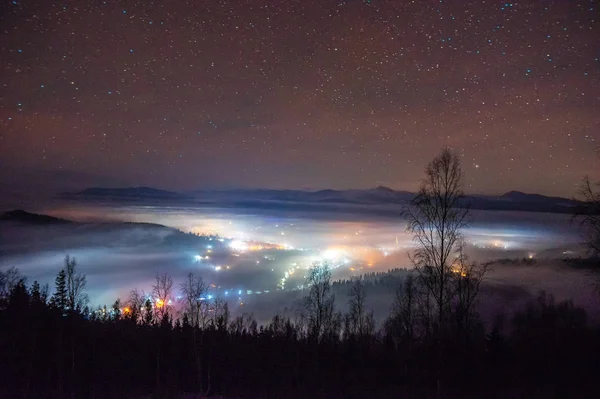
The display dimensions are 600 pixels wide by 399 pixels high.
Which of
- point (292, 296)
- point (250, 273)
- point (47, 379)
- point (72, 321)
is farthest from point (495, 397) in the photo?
point (250, 273)

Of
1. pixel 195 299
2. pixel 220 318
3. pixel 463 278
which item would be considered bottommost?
pixel 220 318

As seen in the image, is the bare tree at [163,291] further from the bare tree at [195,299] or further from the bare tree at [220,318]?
the bare tree at [220,318]

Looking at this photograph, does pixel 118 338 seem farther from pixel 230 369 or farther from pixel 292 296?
pixel 292 296

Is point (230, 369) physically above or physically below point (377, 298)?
above

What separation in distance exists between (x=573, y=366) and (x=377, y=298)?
9220cm

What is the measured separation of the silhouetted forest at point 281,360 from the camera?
19.7 m

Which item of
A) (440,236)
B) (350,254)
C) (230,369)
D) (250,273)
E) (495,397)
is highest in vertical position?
(440,236)

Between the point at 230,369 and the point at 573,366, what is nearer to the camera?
the point at 573,366

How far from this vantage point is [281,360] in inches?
1244

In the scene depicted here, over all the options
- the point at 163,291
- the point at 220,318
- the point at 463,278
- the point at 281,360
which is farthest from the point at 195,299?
the point at 163,291

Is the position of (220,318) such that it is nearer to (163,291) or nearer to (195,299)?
(163,291)

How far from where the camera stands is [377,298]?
112m

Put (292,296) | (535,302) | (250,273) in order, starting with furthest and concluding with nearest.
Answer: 1. (250,273)
2. (292,296)
3. (535,302)

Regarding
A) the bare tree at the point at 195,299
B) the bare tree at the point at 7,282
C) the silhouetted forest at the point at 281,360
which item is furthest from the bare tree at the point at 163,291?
the bare tree at the point at 7,282
